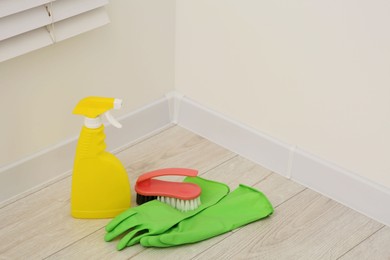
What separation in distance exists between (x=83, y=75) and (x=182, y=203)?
0.35 metres

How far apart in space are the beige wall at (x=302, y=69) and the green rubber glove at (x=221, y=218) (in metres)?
0.17

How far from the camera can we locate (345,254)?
1402 millimetres

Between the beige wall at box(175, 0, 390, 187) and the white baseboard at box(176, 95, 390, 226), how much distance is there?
2cm

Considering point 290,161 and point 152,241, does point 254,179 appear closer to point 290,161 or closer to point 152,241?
Answer: point 290,161

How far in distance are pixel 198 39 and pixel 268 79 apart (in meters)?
0.21

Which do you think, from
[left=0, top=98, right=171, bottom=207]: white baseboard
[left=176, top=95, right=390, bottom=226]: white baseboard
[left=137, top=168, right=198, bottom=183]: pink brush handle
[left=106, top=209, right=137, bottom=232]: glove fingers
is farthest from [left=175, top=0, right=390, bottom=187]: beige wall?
[left=106, top=209, right=137, bottom=232]: glove fingers

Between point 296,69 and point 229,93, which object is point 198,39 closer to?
point 229,93

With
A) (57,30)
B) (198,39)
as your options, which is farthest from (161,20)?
(57,30)

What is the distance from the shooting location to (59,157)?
1584 millimetres

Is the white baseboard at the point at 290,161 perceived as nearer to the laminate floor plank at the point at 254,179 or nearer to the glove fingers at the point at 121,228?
the laminate floor plank at the point at 254,179

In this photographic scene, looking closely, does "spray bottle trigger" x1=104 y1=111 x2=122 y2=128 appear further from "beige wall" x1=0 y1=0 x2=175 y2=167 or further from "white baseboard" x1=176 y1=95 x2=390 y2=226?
"white baseboard" x1=176 y1=95 x2=390 y2=226

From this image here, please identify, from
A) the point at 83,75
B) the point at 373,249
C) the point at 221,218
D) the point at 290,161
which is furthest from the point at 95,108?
the point at 373,249

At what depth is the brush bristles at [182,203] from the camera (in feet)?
4.87

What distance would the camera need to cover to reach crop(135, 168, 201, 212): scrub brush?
4.83ft
